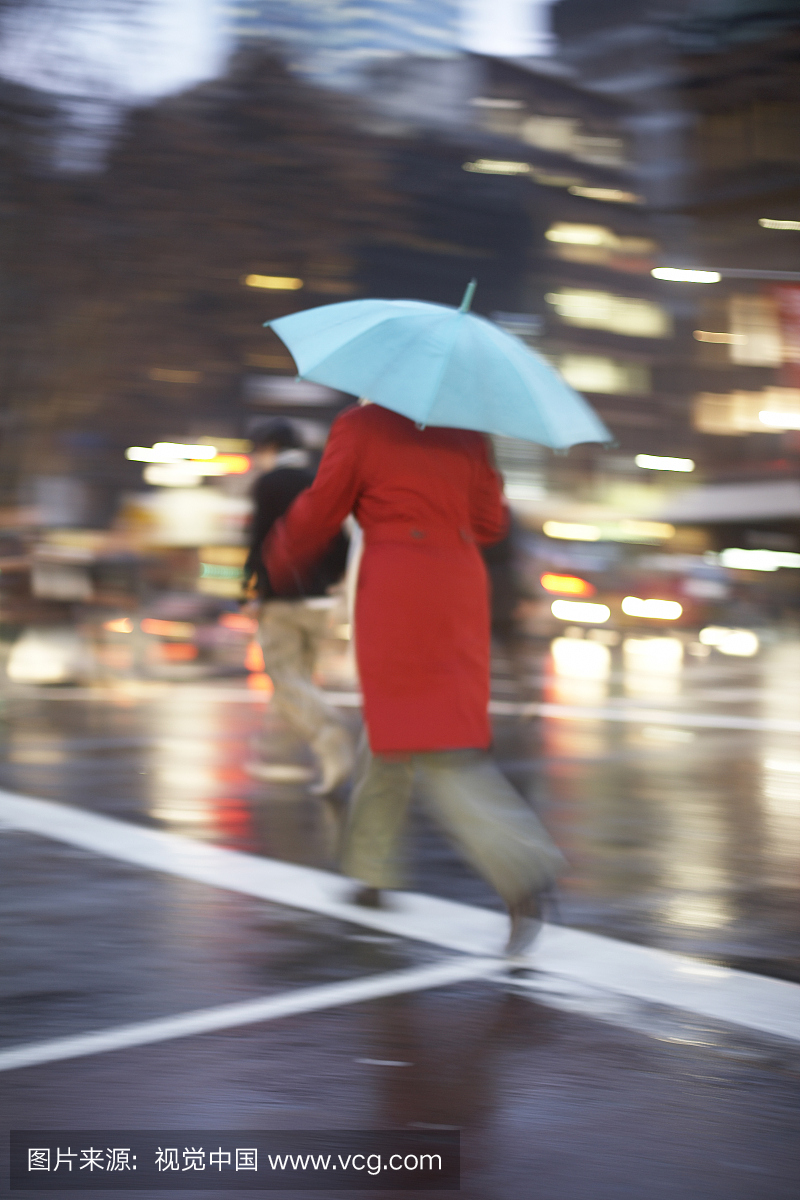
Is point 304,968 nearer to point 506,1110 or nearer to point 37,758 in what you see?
point 506,1110

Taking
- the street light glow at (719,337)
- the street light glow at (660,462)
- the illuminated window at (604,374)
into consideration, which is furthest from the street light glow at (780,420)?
the illuminated window at (604,374)

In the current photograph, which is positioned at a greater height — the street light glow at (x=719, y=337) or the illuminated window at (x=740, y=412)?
the street light glow at (x=719, y=337)

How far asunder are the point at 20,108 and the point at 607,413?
66131 mm

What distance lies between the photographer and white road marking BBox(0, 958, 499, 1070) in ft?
13.0

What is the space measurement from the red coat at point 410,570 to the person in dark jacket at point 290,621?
9.30 ft

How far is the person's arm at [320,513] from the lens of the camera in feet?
16.3

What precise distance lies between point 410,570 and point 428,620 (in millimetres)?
162

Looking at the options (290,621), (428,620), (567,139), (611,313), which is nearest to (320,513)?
(428,620)

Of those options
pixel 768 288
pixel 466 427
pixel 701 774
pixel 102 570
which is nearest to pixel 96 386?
pixel 102 570

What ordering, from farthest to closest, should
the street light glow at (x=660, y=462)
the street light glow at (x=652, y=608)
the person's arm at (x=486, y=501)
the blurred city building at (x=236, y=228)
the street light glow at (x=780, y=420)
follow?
the street light glow at (x=660, y=462) → the street light glow at (x=780, y=420) → the street light glow at (x=652, y=608) → the blurred city building at (x=236, y=228) → the person's arm at (x=486, y=501)

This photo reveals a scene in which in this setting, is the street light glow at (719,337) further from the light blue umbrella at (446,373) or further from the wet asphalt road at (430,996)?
the light blue umbrella at (446,373)

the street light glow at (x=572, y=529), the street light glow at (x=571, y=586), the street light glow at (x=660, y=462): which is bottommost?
the street light glow at (x=572, y=529)

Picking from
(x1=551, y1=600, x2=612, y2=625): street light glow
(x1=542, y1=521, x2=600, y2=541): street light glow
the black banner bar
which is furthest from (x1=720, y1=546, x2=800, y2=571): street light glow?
the black banner bar

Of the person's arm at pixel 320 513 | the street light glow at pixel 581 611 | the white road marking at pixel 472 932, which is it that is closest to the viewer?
the white road marking at pixel 472 932
